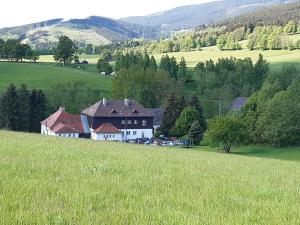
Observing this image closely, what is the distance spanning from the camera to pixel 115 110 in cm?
9712

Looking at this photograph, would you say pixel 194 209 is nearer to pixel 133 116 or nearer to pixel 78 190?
pixel 78 190

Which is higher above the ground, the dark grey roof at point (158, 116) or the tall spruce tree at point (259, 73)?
the tall spruce tree at point (259, 73)

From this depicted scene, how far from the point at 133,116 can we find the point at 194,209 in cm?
8932

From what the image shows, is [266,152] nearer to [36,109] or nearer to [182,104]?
[182,104]

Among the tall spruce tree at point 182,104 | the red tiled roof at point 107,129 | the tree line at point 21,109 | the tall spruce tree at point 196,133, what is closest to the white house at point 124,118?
the red tiled roof at point 107,129

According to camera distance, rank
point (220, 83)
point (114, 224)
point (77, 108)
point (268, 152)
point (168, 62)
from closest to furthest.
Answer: point (114, 224)
point (268, 152)
point (77, 108)
point (220, 83)
point (168, 62)

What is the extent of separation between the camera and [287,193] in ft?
41.6

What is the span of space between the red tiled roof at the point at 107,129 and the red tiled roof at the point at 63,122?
3432 millimetres

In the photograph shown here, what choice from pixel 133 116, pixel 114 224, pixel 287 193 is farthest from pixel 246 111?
pixel 114 224

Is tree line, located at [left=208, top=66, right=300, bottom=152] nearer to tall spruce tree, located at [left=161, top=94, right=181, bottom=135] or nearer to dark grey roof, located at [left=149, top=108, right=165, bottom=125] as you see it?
tall spruce tree, located at [left=161, top=94, right=181, bottom=135]

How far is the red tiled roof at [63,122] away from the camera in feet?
286

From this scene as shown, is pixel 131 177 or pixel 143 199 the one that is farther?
pixel 131 177

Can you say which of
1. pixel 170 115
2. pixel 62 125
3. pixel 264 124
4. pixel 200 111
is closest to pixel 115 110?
pixel 170 115

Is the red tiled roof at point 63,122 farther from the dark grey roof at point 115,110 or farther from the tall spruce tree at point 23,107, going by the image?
the dark grey roof at point 115,110
